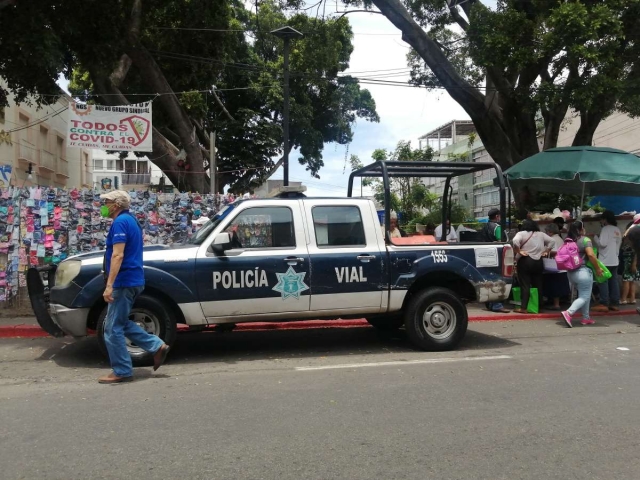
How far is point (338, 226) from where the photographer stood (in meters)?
6.91

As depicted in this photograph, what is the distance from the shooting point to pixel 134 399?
505 centimetres

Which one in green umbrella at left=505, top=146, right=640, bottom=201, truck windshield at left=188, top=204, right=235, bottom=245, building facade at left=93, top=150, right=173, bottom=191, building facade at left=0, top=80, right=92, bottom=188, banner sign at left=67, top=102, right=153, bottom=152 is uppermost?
building facade at left=93, top=150, right=173, bottom=191

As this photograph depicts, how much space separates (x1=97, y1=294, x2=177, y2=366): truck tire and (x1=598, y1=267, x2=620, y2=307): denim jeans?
7931mm

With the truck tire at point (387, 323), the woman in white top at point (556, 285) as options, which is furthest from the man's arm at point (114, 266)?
the woman in white top at point (556, 285)

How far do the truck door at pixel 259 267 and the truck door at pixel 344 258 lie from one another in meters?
0.14

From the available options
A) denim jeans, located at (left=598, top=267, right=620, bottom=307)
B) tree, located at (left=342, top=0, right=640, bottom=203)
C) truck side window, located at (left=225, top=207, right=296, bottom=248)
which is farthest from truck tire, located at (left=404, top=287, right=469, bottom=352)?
tree, located at (left=342, top=0, right=640, bottom=203)

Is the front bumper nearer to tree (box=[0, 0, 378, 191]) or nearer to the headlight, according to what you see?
the headlight

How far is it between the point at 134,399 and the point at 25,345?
341 cm

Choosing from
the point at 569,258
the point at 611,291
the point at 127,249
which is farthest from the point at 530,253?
the point at 127,249

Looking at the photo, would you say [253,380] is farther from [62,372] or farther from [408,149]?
[408,149]

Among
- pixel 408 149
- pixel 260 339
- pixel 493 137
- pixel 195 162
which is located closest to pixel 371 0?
pixel 493 137

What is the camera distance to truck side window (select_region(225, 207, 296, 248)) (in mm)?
6633

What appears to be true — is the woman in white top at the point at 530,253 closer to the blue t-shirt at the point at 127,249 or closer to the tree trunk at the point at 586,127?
the tree trunk at the point at 586,127

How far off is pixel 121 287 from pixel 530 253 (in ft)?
22.9
